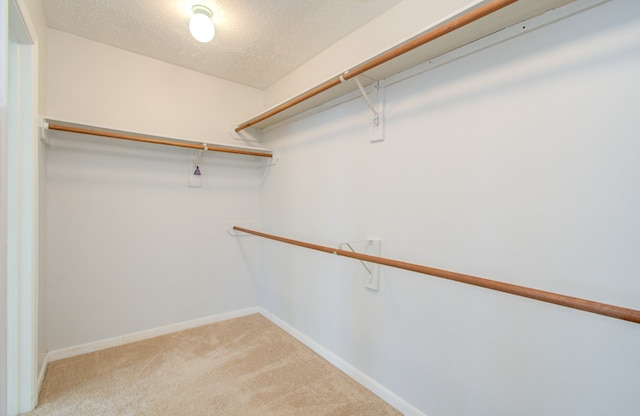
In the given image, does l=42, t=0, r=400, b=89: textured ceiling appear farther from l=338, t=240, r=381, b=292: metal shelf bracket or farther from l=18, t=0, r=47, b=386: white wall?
l=338, t=240, r=381, b=292: metal shelf bracket

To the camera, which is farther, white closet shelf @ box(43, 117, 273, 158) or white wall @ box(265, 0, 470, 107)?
white closet shelf @ box(43, 117, 273, 158)

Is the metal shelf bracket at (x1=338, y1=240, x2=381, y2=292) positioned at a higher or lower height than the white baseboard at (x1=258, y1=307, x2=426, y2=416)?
higher

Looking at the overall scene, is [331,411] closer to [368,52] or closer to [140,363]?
[140,363]

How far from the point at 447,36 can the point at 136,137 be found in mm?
2180

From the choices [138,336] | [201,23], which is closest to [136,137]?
[201,23]

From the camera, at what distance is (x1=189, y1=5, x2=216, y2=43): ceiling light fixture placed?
1.65 m

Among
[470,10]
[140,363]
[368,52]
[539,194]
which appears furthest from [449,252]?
[140,363]

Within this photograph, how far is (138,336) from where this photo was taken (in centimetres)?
235

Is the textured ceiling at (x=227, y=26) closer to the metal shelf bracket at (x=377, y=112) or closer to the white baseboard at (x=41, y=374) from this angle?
the metal shelf bracket at (x=377, y=112)

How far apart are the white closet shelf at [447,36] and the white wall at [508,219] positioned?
88 millimetres

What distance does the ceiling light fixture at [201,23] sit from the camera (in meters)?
1.65

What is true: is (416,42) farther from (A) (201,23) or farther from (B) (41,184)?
(B) (41,184)

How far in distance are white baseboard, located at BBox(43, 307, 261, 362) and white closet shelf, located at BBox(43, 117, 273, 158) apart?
1.57 meters

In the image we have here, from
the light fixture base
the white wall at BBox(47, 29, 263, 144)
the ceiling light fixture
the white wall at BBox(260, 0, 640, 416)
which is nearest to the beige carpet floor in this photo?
the white wall at BBox(260, 0, 640, 416)
